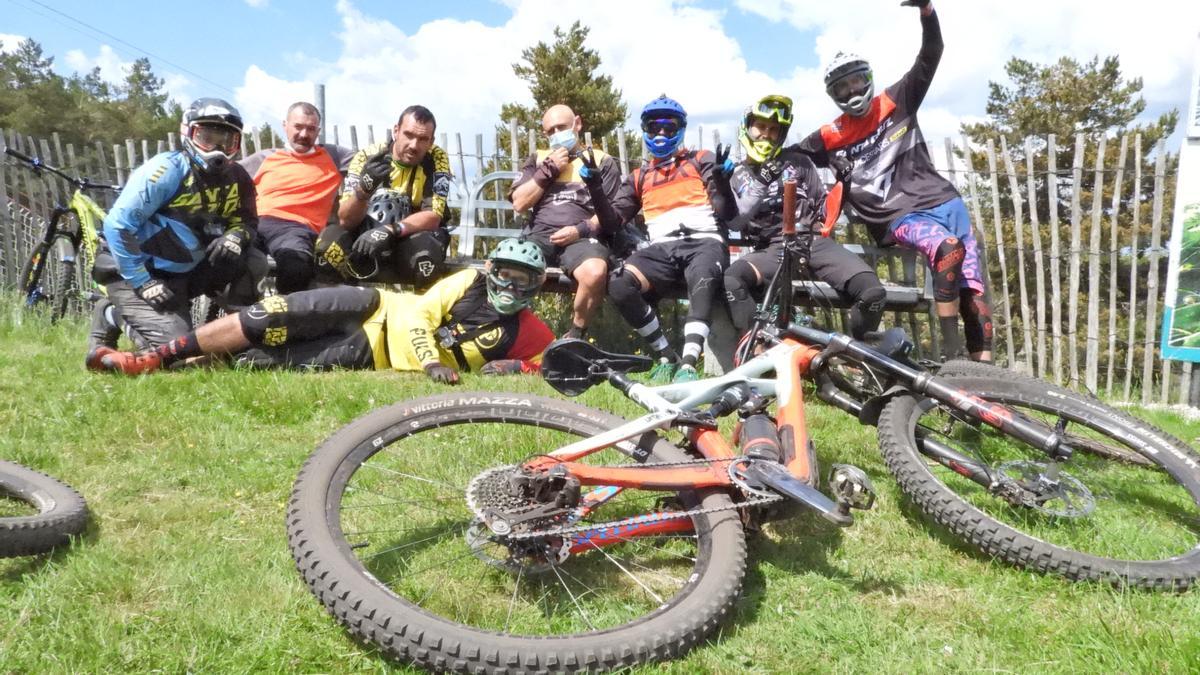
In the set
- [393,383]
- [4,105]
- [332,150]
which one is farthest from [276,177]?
[4,105]

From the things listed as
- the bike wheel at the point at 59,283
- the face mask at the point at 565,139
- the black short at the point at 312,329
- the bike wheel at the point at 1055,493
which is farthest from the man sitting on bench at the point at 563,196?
the bike wheel at the point at 59,283

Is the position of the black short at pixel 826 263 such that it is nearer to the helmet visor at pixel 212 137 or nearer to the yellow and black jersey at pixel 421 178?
the yellow and black jersey at pixel 421 178

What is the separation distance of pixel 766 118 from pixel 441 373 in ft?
9.16

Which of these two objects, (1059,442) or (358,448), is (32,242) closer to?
(358,448)

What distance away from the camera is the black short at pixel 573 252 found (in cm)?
561

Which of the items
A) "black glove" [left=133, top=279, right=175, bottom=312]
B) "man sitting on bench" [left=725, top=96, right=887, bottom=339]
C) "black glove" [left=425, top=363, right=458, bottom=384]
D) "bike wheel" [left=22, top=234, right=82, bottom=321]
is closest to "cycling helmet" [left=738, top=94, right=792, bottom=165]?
"man sitting on bench" [left=725, top=96, right=887, bottom=339]

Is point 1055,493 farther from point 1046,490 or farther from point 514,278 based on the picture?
point 514,278

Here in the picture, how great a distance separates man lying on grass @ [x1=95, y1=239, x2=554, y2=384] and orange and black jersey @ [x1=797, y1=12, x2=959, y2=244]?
2500 mm

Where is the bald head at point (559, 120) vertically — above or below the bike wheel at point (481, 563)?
above

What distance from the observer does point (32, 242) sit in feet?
29.8

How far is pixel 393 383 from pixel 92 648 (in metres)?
2.67

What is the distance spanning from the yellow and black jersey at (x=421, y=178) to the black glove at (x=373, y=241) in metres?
0.37

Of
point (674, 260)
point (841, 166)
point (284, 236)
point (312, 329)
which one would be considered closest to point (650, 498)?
point (674, 260)

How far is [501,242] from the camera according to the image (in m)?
4.93
